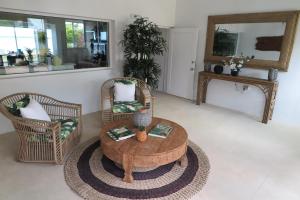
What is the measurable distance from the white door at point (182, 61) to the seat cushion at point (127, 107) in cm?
229

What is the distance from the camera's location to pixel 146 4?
15.4 ft

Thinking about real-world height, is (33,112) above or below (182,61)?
below

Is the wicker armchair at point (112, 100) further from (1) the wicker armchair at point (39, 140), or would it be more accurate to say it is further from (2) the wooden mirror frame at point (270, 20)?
(2) the wooden mirror frame at point (270, 20)

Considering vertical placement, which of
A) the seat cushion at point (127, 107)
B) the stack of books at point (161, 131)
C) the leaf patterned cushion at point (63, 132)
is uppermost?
the seat cushion at point (127, 107)

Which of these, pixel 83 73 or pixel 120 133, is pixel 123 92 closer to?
pixel 83 73

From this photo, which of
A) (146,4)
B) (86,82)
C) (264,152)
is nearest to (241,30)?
(146,4)

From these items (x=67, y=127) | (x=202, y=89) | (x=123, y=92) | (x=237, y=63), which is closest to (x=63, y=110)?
(x=67, y=127)

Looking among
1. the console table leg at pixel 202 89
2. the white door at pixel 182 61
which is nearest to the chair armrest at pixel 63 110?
the console table leg at pixel 202 89

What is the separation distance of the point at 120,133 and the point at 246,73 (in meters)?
3.29

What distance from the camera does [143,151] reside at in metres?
2.14

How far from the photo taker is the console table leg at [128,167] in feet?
6.90

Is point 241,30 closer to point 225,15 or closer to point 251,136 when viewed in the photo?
point 225,15

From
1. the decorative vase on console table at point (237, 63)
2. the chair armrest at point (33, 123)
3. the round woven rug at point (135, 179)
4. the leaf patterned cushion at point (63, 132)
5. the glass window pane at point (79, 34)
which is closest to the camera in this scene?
the round woven rug at point (135, 179)

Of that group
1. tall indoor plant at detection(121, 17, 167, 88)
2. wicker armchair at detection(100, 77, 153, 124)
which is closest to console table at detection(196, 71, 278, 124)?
tall indoor plant at detection(121, 17, 167, 88)
